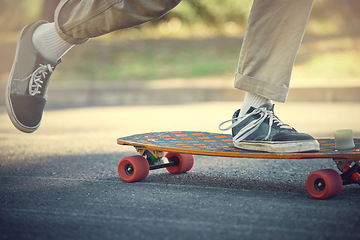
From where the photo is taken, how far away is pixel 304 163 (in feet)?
10.0

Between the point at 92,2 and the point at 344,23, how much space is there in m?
12.0

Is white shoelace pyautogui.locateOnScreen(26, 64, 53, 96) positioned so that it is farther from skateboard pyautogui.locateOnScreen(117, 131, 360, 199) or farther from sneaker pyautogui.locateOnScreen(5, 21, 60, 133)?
skateboard pyautogui.locateOnScreen(117, 131, 360, 199)

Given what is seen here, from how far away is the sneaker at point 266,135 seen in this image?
218cm

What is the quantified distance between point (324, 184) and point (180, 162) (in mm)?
851

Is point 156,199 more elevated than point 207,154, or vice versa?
point 207,154

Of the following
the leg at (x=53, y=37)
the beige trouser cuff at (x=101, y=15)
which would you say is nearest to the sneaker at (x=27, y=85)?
the leg at (x=53, y=37)

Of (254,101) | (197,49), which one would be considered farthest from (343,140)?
(197,49)

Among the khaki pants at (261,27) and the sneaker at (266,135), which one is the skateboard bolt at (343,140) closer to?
the sneaker at (266,135)

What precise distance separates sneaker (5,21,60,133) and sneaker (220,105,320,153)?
1.04 metres

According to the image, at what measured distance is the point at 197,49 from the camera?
1033 centimetres

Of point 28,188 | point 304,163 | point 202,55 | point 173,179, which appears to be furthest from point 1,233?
point 202,55

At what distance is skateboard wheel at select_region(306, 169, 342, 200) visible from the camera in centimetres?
204

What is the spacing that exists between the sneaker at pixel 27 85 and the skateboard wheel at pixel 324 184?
1.44m

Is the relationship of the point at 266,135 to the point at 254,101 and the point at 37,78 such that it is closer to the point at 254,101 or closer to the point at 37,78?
the point at 254,101
